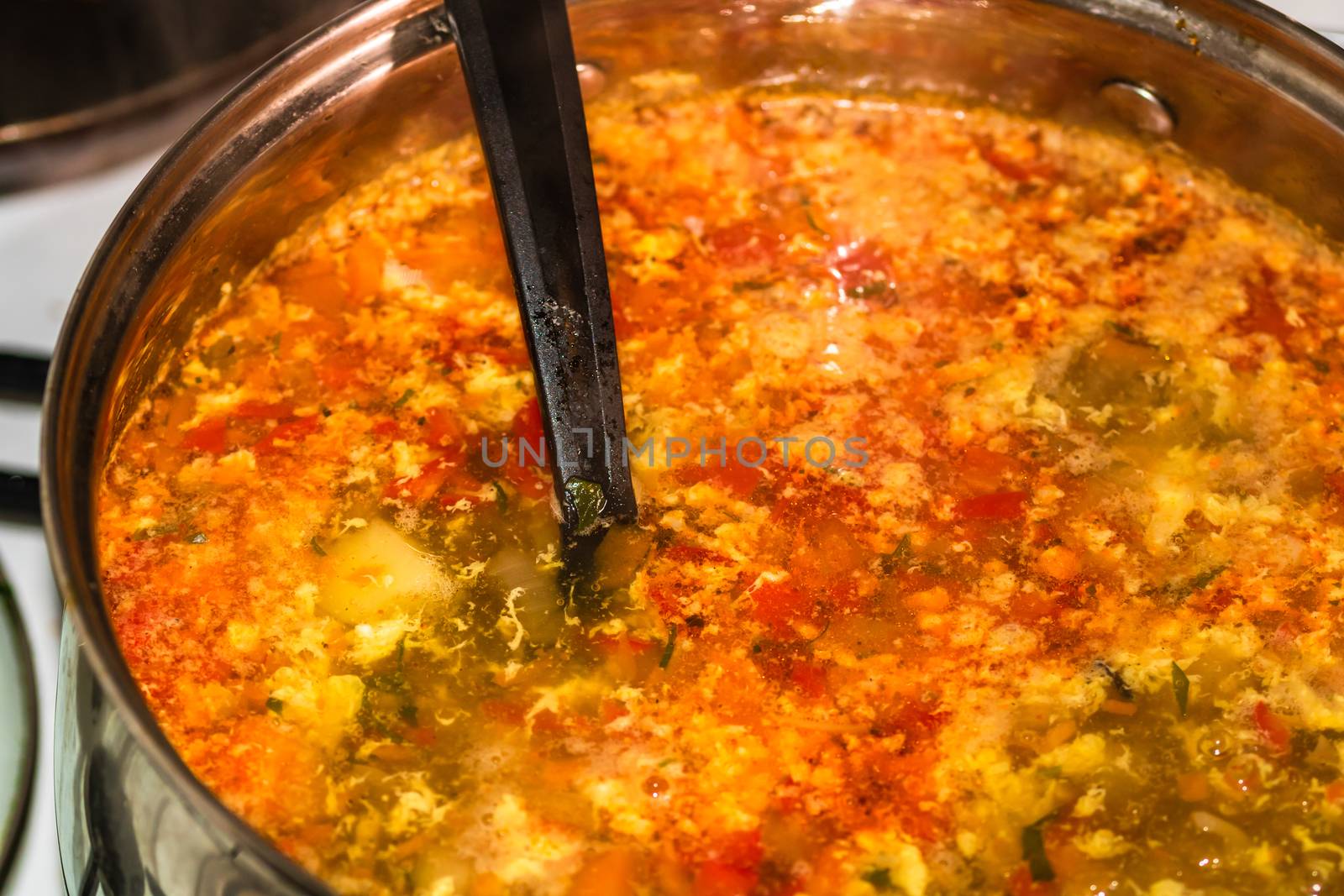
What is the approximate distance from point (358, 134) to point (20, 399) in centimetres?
59

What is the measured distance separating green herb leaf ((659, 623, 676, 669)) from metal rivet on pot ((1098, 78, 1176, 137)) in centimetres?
117

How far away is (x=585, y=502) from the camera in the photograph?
5.50 ft

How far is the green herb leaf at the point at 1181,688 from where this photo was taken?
1.57 metres

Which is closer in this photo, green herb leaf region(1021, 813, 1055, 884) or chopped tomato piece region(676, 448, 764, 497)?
green herb leaf region(1021, 813, 1055, 884)

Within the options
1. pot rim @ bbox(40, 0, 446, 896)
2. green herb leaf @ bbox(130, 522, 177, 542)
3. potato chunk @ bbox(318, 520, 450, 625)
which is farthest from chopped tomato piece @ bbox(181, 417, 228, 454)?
pot rim @ bbox(40, 0, 446, 896)

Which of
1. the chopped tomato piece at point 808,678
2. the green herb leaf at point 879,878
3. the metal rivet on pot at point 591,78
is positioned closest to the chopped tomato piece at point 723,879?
the green herb leaf at point 879,878

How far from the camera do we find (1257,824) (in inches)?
58.5

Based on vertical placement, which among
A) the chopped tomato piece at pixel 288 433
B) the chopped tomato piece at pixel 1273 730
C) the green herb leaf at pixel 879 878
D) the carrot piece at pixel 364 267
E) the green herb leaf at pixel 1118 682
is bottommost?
the chopped tomato piece at pixel 1273 730

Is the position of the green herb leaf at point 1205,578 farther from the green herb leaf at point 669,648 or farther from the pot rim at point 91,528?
the pot rim at point 91,528

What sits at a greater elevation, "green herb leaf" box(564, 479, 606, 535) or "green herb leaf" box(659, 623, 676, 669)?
"green herb leaf" box(564, 479, 606, 535)

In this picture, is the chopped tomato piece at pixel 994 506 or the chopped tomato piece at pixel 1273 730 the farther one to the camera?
the chopped tomato piece at pixel 994 506

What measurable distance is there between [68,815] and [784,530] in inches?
34.6

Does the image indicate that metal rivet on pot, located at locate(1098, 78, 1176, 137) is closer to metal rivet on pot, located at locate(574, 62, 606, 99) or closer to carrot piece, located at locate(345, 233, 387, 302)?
metal rivet on pot, located at locate(574, 62, 606, 99)

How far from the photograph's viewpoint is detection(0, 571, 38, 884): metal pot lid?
164 cm
